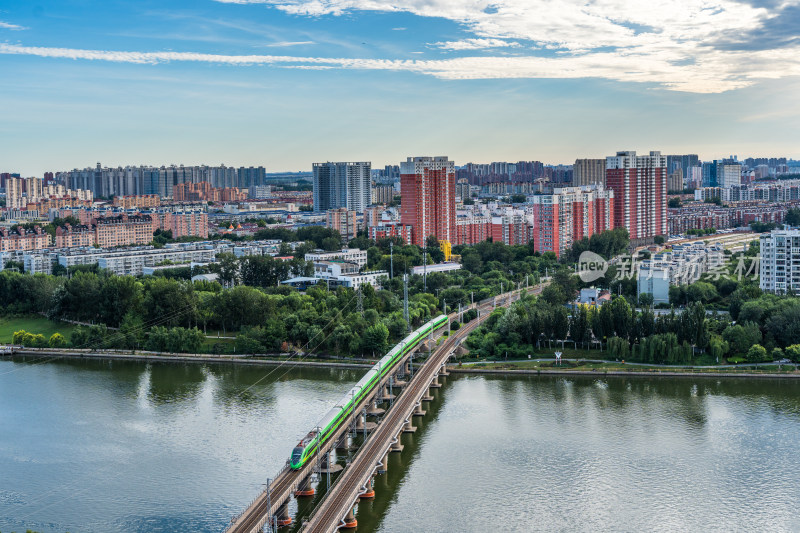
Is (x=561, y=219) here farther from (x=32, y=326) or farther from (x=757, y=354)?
(x=32, y=326)

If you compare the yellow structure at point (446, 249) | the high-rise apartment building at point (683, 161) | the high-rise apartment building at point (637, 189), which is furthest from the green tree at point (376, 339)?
the high-rise apartment building at point (683, 161)

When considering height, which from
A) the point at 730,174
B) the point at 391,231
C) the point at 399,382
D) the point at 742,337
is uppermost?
the point at 730,174

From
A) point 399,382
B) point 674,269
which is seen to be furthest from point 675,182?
point 399,382

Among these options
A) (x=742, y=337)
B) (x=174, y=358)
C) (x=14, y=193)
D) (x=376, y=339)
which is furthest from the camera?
(x=14, y=193)

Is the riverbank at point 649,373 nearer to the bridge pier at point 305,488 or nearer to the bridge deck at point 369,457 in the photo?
the bridge deck at point 369,457

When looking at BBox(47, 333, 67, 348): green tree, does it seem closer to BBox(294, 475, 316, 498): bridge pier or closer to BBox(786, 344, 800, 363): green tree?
BBox(294, 475, 316, 498): bridge pier

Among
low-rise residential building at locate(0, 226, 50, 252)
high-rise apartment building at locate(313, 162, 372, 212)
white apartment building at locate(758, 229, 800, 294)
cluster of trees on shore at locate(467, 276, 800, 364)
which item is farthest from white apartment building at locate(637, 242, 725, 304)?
high-rise apartment building at locate(313, 162, 372, 212)
